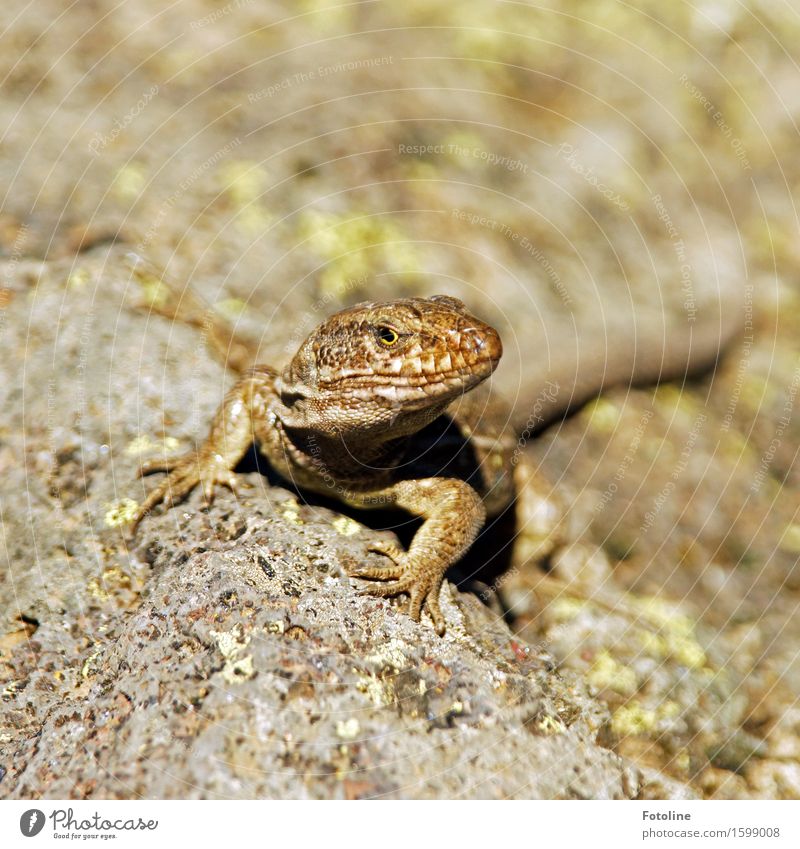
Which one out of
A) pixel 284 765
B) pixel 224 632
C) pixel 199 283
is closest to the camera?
pixel 284 765

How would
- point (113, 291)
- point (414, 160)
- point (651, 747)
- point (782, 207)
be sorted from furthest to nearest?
point (782, 207)
point (414, 160)
point (113, 291)
point (651, 747)

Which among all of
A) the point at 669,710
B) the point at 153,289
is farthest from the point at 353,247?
the point at 669,710

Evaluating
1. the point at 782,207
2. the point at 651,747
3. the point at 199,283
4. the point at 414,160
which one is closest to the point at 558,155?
the point at 414,160

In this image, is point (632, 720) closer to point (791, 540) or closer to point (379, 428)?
point (379, 428)

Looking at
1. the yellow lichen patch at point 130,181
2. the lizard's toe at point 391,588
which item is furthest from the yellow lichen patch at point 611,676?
the yellow lichen patch at point 130,181

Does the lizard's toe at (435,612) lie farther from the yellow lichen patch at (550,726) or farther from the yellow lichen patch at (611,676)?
the yellow lichen patch at (611,676)

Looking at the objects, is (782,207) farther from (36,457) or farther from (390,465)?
(36,457)
